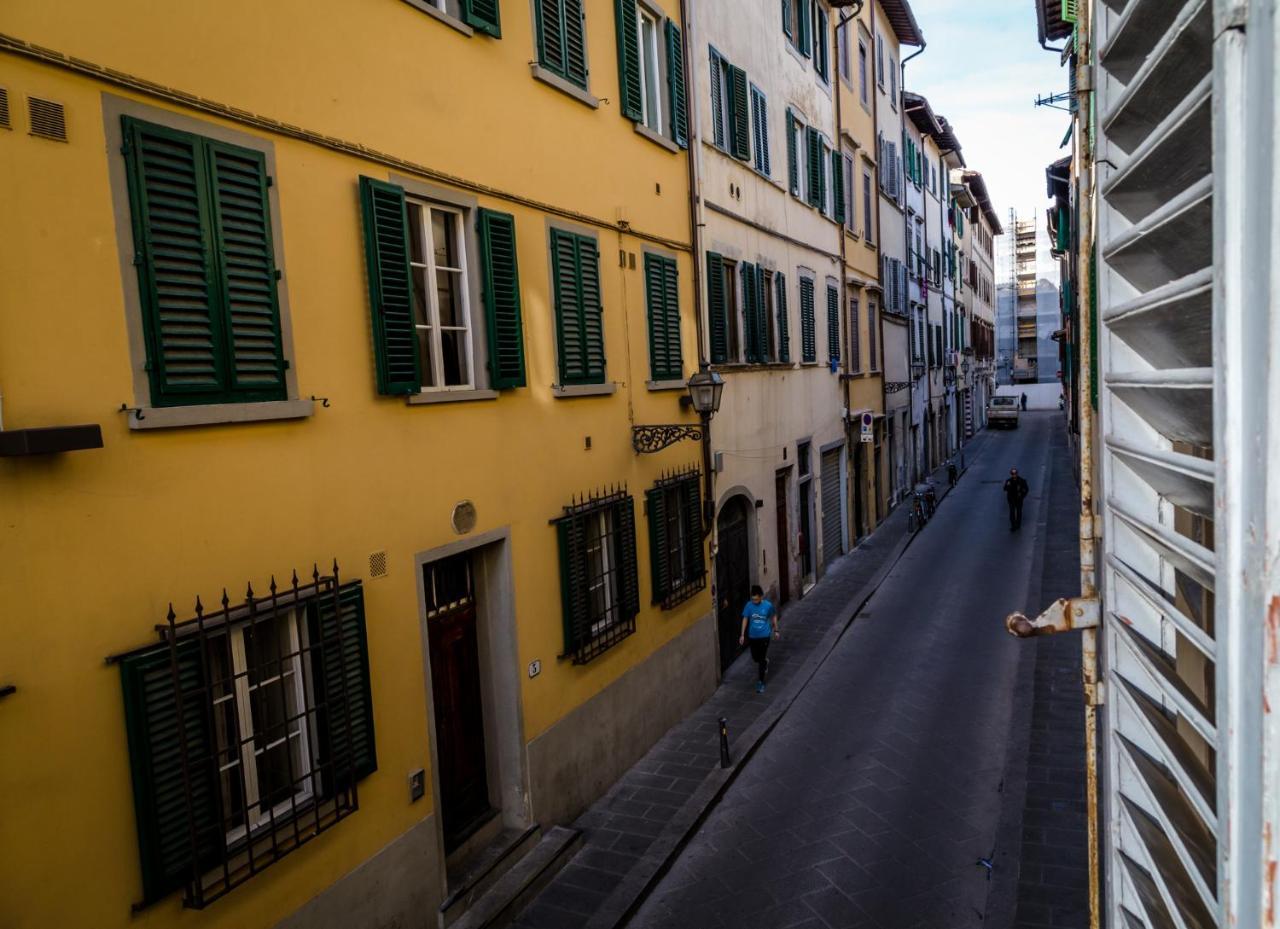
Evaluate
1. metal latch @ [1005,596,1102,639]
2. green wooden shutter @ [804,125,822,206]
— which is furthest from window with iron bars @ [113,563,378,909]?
green wooden shutter @ [804,125,822,206]

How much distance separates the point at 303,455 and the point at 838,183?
1796cm

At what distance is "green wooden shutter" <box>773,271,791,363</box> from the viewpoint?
56.3ft

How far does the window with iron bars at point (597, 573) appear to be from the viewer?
9586 mm

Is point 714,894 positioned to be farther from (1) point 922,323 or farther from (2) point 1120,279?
(1) point 922,323

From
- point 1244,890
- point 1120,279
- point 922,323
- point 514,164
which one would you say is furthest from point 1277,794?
point 922,323

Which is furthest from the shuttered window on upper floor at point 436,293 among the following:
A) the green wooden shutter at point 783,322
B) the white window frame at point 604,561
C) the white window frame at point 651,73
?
the green wooden shutter at point 783,322

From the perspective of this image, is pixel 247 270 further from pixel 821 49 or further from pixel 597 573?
pixel 821 49

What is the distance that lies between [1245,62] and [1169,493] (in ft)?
3.18

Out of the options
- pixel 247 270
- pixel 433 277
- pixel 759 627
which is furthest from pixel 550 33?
pixel 759 627

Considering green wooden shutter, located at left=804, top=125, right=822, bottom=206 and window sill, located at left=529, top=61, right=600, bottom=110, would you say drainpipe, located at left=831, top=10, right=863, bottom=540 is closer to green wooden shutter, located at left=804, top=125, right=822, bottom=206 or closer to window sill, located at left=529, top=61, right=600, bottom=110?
green wooden shutter, located at left=804, top=125, right=822, bottom=206

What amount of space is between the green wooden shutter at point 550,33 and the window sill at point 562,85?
97 mm

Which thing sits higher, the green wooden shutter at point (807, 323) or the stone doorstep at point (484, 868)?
the green wooden shutter at point (807, 323)

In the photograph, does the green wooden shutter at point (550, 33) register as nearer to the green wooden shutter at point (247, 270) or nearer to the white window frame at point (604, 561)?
the green wooden shutter at point (247, 270)

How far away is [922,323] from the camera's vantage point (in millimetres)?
33969
